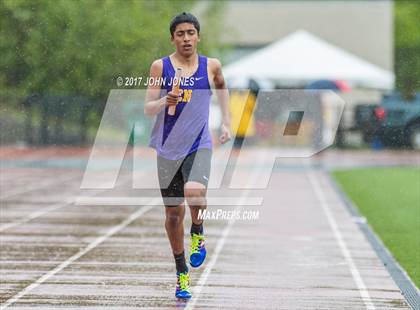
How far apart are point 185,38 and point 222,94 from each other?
0.68 m

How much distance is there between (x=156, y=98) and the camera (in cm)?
882

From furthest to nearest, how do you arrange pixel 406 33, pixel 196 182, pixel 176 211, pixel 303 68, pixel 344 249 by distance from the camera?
pixel 406 33 < pixel 303 68 < pixel 344 249 < pixel 176 211 < pixel 196 182

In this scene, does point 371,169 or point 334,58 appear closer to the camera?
point 371,169

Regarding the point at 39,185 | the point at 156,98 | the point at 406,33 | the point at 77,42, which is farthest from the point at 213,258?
the point at 406,33

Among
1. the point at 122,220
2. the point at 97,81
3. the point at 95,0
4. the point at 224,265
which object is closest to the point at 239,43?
the point at 97,81

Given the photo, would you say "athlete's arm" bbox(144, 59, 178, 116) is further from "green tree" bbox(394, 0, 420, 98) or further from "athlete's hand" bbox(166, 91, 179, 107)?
"green tree" bbox(394, 0, 420, 98)

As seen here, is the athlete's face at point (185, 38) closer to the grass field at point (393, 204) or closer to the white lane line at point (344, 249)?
the white lane line at point (344, 249)

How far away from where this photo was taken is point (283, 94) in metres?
32.2

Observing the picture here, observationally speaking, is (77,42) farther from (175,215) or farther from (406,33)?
(406,33)

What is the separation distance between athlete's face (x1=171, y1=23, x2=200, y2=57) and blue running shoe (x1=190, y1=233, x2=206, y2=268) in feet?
4.59

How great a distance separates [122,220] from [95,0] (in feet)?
22.6

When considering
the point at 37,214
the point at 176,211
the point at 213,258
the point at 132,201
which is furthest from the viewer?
the point at 132,201

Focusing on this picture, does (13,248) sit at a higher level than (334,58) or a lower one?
lower

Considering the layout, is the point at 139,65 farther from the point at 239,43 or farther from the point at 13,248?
the point at 239,43
